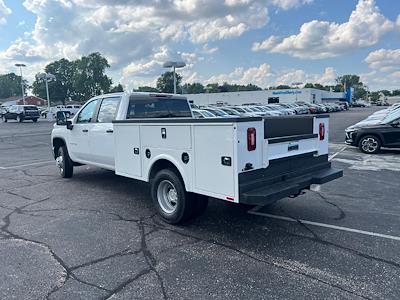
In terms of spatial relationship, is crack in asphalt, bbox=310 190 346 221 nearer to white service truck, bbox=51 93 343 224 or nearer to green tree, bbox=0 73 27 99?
white service truck, bbox=51 93 343 224

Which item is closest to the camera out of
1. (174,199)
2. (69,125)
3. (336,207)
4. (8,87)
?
(174,199)

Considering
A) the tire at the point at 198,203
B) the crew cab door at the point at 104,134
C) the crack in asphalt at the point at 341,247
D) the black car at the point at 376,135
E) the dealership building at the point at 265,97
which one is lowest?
the crack in asphalt at the point at 341,247

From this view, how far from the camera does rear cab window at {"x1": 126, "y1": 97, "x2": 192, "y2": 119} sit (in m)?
6.56

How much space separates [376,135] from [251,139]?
30.7ft

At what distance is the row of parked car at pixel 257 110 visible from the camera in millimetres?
25859

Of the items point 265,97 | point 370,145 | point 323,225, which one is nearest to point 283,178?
point 323,225

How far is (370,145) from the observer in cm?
Result: 1196

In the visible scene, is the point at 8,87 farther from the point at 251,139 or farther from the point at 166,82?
the point at 251,139

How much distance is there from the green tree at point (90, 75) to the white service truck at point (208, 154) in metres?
108

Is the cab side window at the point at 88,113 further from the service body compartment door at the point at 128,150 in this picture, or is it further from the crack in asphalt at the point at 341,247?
the crack in asphalt at the point at 341,247

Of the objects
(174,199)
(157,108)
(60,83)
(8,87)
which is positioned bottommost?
(174,199)

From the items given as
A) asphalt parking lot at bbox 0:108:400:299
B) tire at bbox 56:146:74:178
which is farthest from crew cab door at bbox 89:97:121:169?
tire at bbox 56:146:74:178

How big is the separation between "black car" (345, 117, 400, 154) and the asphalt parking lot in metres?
5.01

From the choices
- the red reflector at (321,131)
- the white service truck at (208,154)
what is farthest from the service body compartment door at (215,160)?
the red reflector at (321,131)
